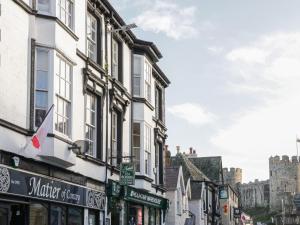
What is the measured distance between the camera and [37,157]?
58.3 ft

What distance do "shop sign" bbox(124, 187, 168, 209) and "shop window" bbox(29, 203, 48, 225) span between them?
7.06 meters

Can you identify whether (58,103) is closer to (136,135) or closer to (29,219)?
(29,219)

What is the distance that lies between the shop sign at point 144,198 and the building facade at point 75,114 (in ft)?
0.16

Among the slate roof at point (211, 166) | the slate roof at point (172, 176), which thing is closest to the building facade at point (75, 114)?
the slate roof at point (172, 176)

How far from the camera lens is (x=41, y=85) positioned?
1838 centimetres

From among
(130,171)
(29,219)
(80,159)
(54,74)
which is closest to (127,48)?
(130,171)

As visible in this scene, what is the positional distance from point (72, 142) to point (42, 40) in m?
3.36

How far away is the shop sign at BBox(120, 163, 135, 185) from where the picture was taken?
2431 centimetres

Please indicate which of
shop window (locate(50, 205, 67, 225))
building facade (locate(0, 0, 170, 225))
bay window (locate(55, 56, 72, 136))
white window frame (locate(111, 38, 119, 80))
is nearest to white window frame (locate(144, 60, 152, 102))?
building facade (locate(0, 0, 170, 225))

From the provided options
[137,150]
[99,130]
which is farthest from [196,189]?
[99,130]

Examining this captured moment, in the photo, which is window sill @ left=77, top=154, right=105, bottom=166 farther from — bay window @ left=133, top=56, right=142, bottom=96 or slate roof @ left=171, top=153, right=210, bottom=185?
slate roof @ left=171, top=153, right=210, bottom=185

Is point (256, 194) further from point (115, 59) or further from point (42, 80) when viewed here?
point (42, 80)

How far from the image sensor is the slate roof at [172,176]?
43375mm

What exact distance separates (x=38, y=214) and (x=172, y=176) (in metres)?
26.4
